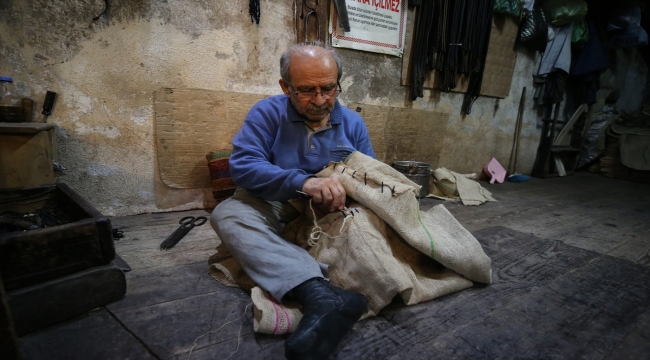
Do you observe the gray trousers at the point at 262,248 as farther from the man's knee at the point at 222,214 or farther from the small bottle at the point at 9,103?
the small bottle at the point at 9,103

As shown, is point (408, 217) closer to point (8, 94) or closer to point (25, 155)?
point (25, 155)

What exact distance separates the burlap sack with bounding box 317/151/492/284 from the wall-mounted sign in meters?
1.74

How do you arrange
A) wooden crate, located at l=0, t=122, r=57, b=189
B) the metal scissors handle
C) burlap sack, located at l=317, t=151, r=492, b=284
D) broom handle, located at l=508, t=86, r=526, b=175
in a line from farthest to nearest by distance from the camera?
broom handle, located at l=508, t=86, r=526, b=175 → the metal scissors handle → wooden crate, located at l=0, t=122, r=57, b=189 → burlap sack, located at l=317, t=151, r=492, b=284

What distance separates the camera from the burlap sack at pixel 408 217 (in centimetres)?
133

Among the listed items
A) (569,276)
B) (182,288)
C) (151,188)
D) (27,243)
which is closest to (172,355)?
(182,288)

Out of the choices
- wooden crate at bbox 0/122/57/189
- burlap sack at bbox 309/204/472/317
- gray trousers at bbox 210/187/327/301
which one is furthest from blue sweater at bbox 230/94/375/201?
wooden crate at bbox 0/122/57/189

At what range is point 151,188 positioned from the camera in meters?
2.38

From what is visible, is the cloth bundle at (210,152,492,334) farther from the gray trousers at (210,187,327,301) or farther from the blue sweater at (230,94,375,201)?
the blue sweater at (230,94,375,201)

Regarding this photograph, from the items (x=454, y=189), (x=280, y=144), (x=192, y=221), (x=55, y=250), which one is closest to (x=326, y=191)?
(x=280, y=144)

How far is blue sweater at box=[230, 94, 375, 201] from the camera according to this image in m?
1.49

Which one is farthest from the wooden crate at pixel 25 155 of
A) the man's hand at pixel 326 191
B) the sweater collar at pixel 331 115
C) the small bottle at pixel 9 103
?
the man's hand at pixel 326 191

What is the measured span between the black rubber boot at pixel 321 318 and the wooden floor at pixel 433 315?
0.34 ft

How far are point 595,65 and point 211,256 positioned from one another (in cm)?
523

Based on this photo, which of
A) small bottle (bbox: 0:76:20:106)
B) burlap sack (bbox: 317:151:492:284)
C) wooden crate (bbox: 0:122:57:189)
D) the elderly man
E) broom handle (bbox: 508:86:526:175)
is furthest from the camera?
broom handle (bbox: 508:86:526:175)
